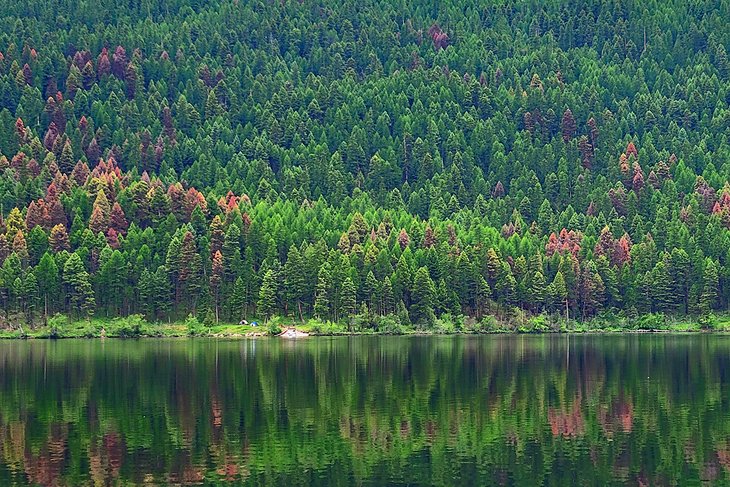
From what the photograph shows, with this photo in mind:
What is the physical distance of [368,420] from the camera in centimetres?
7794

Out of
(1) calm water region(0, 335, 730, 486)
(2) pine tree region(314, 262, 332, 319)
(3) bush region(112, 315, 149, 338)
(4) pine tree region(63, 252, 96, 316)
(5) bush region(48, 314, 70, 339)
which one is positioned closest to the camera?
(1) calm water region(0, 335, 730, 486)

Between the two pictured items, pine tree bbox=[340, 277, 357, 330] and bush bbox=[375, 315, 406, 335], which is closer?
pine tree bbox=[340, 277, 357, 330]

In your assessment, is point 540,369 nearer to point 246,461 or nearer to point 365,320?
point 246,461

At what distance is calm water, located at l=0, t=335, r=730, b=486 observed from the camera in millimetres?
61312

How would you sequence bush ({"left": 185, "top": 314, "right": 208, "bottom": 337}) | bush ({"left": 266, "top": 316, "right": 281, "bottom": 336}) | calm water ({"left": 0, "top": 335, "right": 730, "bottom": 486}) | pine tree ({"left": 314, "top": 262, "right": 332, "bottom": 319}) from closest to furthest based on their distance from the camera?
calm water ({"left": 0, "top": 335, "right": 730, "bottom": 486}), bush ({"left": 266, "top": 316, "right": 281, "bottom": 336}), bush ({"left": 185, "top": 314, "right": 208, "bottom": 337}), pine tree ({"left": 314, "top": 262, "right": 332, "bottom": 319})

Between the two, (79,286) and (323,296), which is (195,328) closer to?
(79,286)

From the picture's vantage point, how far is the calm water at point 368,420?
61312mm

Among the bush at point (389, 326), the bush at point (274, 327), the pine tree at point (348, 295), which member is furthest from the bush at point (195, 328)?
the bush at point (389, 326)

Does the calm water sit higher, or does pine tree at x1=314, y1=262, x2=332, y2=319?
pine tree at x1=314, y1=262, x2=332, y2=319

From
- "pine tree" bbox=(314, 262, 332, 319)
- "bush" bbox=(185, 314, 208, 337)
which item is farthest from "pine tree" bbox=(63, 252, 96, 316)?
"pine tree" bbox=(314, 262, 332, 319)

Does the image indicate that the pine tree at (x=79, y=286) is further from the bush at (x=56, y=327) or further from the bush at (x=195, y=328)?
the bush at (x=195, y=328)

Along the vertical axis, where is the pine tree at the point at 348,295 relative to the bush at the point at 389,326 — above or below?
above

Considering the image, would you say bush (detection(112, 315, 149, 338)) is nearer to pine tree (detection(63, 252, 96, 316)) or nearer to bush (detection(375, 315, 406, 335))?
pine tree (detection(63, 252, 96, 316))

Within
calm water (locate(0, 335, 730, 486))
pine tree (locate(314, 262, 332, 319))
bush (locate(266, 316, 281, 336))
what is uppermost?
pine tree (locate(314, 262, 332, 319))
